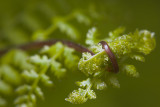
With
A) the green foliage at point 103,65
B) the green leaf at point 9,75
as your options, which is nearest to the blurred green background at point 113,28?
the green leaf at point 9,75

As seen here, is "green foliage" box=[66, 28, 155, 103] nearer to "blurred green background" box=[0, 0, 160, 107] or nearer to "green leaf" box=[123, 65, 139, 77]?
"green leaf" box=[123, 65, 139, 77]

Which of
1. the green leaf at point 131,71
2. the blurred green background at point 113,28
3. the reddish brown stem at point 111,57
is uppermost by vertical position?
the blurred green background at point 113,28

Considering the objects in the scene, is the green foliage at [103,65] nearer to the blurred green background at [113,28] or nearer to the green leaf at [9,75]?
the blurred green background at [113,28]

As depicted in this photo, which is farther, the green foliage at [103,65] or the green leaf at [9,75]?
the green leaf at [9,75]

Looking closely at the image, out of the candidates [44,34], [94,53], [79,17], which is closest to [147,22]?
[79,17]

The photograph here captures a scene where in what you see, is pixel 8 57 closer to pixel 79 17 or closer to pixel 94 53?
pixel 79 17

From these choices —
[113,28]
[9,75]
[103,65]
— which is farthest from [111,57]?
[9,75]

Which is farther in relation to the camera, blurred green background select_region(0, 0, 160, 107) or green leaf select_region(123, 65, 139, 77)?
blurred green background select_region(0, 0, 160, 107)

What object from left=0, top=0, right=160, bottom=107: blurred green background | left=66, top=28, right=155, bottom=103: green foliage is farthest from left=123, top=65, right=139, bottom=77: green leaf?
left=0, top=0, right=160, bottom=107: blurred green background
